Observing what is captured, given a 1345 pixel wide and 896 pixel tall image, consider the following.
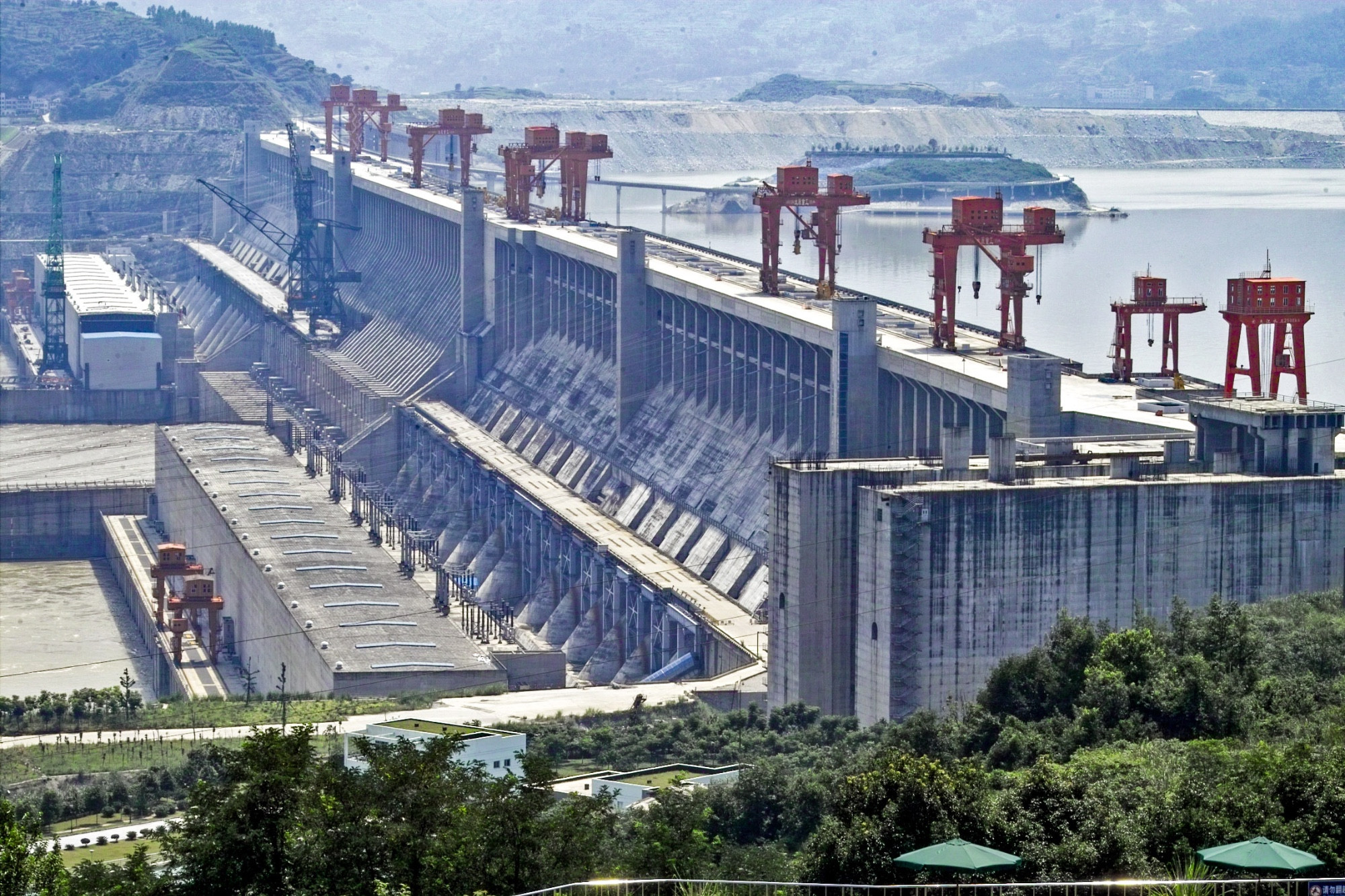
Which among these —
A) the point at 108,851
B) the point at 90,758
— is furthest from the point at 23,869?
the point at 90,758

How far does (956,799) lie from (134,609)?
44.5 meters

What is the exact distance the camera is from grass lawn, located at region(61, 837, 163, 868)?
3203 centimetres

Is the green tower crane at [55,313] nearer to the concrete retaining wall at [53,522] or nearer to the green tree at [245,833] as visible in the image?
the concrete retaining wall at [53,522]

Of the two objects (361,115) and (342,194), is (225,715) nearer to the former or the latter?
(342,194)

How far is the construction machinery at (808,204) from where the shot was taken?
190ft

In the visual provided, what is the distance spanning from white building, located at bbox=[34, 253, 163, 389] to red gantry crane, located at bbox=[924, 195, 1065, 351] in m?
50.2

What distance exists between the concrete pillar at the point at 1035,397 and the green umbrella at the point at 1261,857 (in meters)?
20.0

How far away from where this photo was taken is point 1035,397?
41.2 metres

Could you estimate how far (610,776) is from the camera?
3353cm

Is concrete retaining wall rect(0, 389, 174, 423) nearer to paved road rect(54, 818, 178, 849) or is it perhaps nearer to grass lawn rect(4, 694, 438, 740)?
grass lawn rect(4, 694, 438, 740)

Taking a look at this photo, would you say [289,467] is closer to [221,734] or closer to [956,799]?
[221,734]

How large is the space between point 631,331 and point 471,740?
102 ft

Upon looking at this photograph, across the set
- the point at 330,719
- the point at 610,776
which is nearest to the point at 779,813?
the point at 610,776

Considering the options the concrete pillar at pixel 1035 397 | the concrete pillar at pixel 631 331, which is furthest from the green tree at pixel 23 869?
the concrete pillar at pixel 631 331
